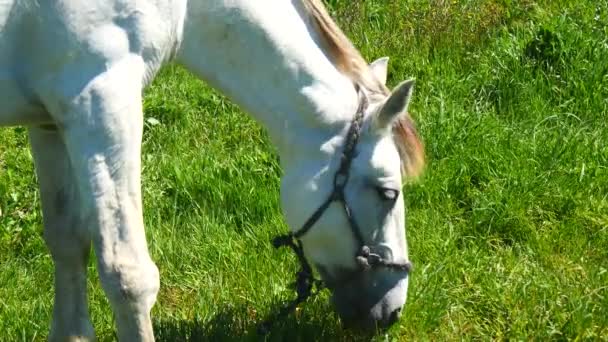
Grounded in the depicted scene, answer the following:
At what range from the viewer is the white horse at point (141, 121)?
300cm

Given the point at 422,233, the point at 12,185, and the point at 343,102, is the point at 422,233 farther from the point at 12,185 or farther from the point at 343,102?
the point at 12,185

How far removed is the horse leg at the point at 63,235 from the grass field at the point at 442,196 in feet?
0.85

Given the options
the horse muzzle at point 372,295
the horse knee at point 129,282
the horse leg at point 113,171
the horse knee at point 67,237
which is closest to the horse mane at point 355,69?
the horse muzzle at point 372,295

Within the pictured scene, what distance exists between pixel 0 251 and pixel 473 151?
243cm

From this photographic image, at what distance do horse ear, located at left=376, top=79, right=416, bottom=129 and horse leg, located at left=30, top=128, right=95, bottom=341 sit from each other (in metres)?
1.18

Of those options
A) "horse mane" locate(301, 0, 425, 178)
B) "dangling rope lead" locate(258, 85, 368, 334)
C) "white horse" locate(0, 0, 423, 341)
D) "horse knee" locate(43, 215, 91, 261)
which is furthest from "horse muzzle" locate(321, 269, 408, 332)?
"horse knee" locate(43, 215, 91, 261)

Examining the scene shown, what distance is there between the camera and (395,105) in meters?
3.30

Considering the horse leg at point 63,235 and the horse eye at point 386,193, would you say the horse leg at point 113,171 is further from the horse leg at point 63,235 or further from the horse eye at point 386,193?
the horse eye at point 386,193

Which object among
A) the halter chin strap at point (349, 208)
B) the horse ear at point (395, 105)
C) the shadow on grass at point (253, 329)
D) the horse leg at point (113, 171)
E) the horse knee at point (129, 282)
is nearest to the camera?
the horse leg at point (113, 171)

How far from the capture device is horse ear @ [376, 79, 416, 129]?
3242mm

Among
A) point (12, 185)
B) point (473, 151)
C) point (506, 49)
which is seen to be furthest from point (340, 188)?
point (506, 49)

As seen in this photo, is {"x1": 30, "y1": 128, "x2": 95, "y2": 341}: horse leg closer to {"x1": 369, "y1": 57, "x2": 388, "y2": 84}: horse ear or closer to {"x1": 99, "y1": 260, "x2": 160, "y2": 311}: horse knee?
{"x1": 99, "y1": 260, "x2": 160, "y2": 311}: horse knee

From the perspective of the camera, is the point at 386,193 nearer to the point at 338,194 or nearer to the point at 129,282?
the point at 338,194

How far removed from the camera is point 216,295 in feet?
13.9
